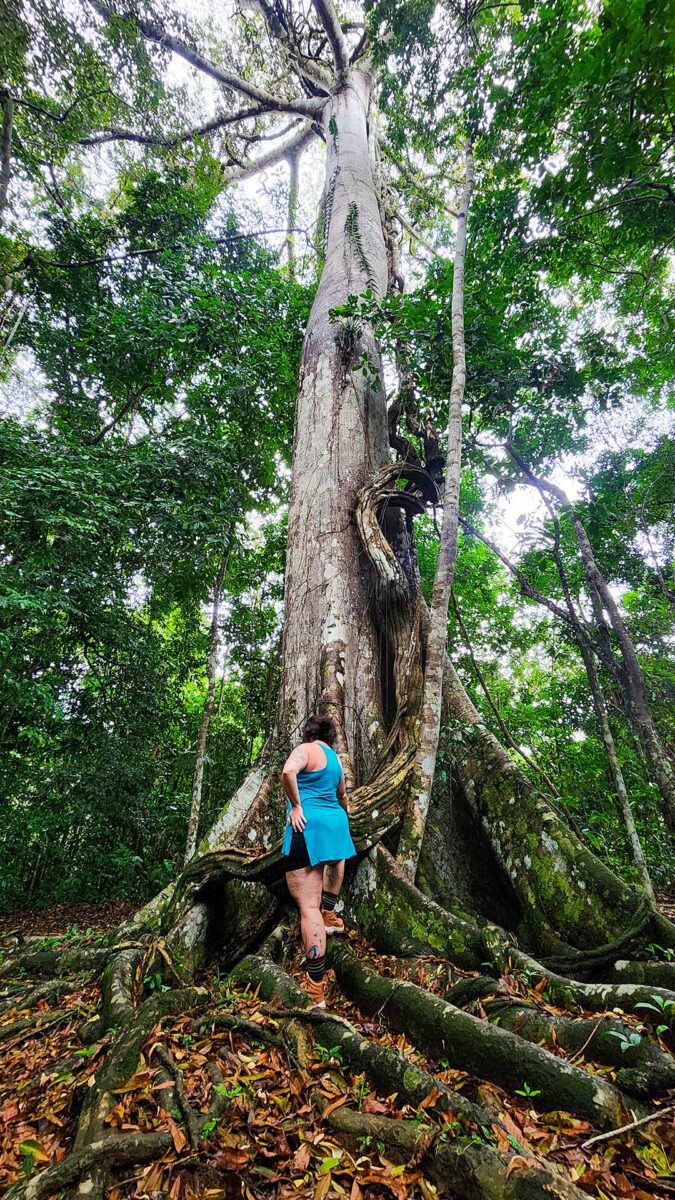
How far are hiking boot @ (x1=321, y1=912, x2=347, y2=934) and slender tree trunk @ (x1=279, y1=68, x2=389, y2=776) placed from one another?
2.70 feet

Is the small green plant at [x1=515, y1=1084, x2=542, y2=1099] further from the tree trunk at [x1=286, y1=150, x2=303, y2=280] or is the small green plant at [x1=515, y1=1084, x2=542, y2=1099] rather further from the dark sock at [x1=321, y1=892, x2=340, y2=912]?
the tree trunk at [x1=286, y1=150, x2=303, y2=280]

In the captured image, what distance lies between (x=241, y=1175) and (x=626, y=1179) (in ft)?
3.46

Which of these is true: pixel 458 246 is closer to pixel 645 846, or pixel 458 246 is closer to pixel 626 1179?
pixel 626 1179

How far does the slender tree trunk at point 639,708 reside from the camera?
5.70 metres

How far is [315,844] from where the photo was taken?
2566 millimetres

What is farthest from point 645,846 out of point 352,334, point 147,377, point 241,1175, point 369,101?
point 369,101

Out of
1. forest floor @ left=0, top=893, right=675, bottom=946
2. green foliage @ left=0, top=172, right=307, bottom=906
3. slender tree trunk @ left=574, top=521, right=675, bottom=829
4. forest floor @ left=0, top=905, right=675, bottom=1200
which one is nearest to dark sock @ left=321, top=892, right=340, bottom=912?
forest floor @ left=0, top=905, right=675, bottom=1200

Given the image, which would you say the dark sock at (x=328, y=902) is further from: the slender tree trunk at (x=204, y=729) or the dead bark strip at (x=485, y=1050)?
the slender tree trunk at (x=204, y=729)

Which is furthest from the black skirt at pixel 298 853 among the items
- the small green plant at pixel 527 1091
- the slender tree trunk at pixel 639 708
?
the slender tree trunk at pixel 639 708

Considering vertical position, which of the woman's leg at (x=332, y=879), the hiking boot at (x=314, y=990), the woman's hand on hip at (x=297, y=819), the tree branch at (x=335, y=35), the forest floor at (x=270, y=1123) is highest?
the tree branch at (x=335, y=35)

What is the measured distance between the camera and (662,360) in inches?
295

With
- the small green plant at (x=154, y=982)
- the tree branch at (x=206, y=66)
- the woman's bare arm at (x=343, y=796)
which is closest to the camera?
the small green plant at (x=154, y=982)

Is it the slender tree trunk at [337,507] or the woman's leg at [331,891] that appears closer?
the woman's leg at [331,891]

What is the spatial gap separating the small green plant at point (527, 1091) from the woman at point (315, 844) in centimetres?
A: 104
